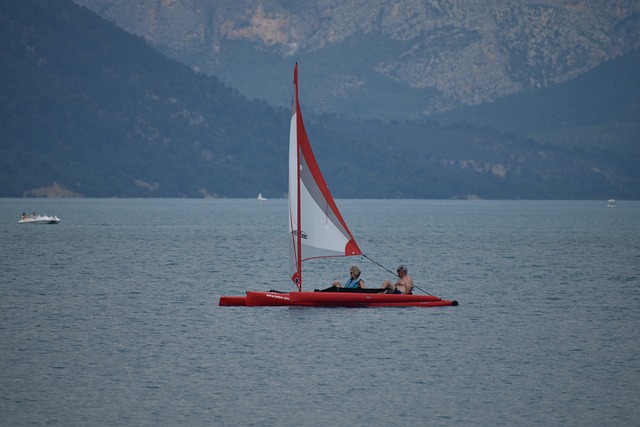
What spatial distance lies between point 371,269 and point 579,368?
49253mm

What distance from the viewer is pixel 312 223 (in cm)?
5434

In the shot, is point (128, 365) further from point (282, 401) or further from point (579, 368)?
point (579, 368)

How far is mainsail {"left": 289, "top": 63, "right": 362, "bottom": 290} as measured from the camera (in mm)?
53625

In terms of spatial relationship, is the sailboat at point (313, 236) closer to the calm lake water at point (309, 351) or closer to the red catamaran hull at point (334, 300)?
the red catamaran hull at point (334, 300)

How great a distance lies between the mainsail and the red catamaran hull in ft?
2.27

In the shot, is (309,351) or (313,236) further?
(313,236)

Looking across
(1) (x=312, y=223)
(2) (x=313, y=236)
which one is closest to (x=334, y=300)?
(2) (x=313, y=236)

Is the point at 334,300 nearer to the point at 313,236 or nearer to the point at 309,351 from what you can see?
the point at 313,236

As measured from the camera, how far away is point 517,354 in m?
45.4

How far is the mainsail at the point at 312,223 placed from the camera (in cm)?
5362

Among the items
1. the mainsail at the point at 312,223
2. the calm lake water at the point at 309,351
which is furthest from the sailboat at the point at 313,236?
the calm lake water at the point at 309,351

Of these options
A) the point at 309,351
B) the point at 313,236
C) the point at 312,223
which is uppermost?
the point at 312,223

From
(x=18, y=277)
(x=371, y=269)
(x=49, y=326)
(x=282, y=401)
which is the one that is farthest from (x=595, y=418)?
(x=371, y=269)

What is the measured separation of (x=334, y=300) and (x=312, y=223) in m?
3.37
